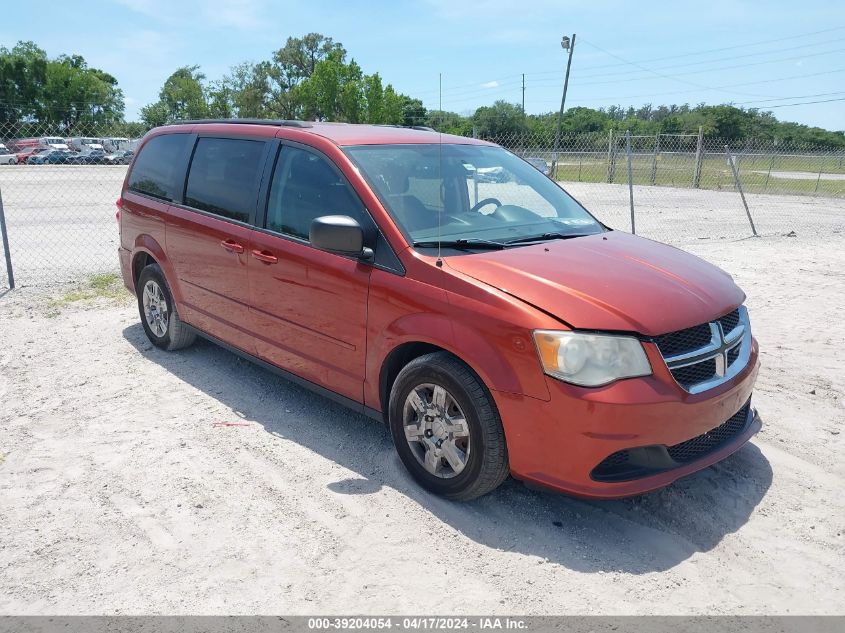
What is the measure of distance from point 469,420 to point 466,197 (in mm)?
1603

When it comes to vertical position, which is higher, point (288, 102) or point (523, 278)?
point (288, 102)

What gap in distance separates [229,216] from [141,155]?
186 cm

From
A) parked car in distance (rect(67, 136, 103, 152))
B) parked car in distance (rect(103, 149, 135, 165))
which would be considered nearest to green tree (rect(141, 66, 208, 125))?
parked car in distance (rect(67, 136, 103, 152))

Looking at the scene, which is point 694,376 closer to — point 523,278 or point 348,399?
point 523,278

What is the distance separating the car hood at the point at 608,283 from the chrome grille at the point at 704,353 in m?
0.06

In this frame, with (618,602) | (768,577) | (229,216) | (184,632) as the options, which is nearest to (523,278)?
(618,602)

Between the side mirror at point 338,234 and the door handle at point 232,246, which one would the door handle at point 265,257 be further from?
the side mirror at point 338,234

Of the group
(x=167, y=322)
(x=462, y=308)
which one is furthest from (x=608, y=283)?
(x=167, y=322)

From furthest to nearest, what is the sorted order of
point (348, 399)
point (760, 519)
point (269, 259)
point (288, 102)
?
point (288, 102) < point (269, 259) < point (348, 399) < point (760, 519)

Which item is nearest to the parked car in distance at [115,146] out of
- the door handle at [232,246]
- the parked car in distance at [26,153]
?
the parked car in distance at [26,153]

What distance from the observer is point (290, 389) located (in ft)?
16.7

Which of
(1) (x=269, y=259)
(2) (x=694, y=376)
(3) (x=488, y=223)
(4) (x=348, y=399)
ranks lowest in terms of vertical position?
(4) (x=348, y=399)

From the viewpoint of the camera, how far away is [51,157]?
35125 millimetres

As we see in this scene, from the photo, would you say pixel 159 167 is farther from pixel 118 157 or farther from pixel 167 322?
pixel 118 157
